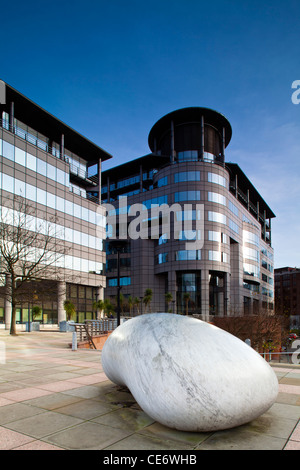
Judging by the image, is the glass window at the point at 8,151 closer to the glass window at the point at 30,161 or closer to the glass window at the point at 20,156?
the glass window at the point at 20,156

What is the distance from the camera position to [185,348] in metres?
5.16

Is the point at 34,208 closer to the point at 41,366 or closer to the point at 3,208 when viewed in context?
the point at 3,208

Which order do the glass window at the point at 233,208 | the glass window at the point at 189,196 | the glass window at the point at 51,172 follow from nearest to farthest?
the glass window at the point at 51,172 → the glass window at the point at 189,196 → the glass window at the point at 233,208

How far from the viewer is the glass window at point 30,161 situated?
142ft

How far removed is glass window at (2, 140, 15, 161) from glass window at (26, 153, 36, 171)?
228cm

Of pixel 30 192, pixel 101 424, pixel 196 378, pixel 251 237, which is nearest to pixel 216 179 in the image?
pixel 251 237

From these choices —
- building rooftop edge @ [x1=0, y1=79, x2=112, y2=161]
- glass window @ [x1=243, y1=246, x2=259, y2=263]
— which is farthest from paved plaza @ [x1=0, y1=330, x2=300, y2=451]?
glass window @ [x1=243, y1=246, x2=259, y2=263]

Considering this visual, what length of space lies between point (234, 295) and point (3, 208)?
2128 inches

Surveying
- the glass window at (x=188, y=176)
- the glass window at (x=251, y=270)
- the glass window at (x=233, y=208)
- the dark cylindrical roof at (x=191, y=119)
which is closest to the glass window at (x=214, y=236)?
the glass window at (x=233, y=208)

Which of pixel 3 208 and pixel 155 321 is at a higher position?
pixel 3 208

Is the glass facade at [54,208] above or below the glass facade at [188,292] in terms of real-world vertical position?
above

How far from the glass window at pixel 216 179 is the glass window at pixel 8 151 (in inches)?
1499

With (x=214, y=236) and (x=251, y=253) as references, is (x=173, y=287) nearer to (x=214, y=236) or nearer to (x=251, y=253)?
(x=214, y=236)

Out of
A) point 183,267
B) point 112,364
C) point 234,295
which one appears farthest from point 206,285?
point 112,364
